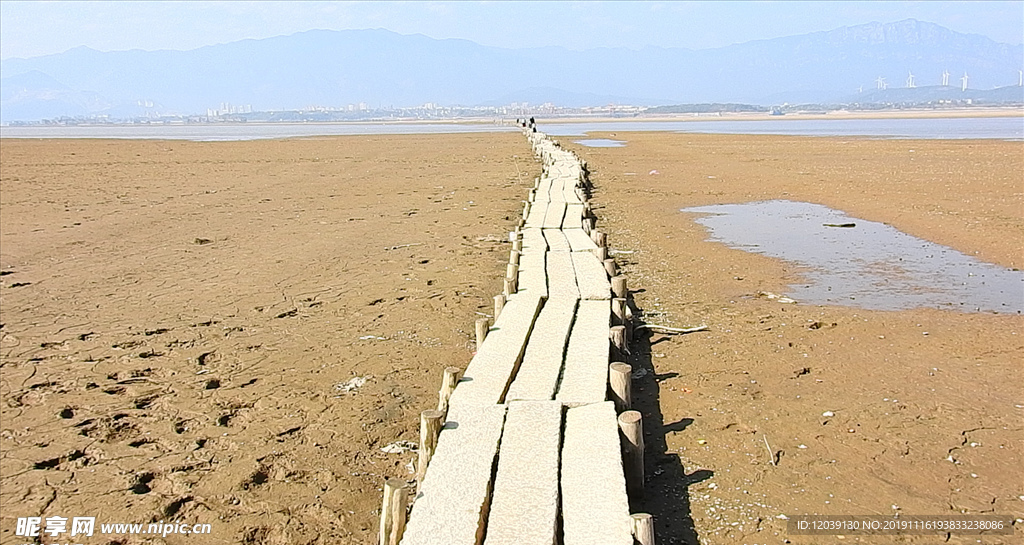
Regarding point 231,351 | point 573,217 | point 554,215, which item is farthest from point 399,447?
point 554,215

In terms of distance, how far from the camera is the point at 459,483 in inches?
155

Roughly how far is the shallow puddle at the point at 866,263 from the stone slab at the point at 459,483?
5436 mm

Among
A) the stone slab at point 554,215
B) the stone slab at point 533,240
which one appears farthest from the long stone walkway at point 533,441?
the stone slab at point 554,215

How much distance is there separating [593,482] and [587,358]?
1.72 meters

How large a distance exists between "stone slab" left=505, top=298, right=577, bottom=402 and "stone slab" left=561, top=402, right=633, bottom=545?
350mm

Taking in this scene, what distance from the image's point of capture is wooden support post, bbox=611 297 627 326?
6.76 meters

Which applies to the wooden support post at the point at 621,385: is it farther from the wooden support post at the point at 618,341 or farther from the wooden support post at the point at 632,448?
the wooden support post at the point at 618,341

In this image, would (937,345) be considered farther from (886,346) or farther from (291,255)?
(291,255)

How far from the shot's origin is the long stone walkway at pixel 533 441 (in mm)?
3607

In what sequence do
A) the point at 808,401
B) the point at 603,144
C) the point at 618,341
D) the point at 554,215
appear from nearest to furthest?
the point at 808,401 → the point at 618,341 → the point at 554,215 → the point at 603,144

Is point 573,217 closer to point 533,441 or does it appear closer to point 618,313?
point 618,313

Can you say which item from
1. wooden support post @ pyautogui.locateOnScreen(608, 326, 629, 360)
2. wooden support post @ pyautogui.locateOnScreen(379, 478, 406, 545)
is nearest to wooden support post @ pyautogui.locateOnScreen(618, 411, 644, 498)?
wooden support post @ pyautogui.locateOnScreen(379, 478, 406, 545)

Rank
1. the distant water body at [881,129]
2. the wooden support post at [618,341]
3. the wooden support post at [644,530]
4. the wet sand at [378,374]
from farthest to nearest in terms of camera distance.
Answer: the distant water body at [881,129] < the wooden support post at [618,341] < the wet sand at [378,374] < the wooden support post at [644,530]

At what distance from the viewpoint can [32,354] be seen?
7078 mm
